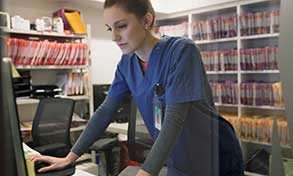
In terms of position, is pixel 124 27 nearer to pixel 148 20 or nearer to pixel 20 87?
pixel 148 20

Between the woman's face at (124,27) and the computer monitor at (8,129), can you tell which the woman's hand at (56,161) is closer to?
the woman's face at (124,27)

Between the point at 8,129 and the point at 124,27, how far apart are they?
58 centimetres

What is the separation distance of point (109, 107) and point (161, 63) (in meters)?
0.26

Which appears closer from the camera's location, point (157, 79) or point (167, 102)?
point (167, 102)

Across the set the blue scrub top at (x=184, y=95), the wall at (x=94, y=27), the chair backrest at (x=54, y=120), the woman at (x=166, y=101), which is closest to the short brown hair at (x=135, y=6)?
the woman at (x=166, y=101)

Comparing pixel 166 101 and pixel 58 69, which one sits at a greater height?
pixel 58 69

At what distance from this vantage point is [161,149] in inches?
29.1

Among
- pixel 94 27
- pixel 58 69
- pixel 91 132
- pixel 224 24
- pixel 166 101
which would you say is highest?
pixel 94 27

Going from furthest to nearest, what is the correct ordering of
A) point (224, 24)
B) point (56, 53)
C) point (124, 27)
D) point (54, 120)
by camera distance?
point (56, 53) → point (54, 120) → point (224, 24) → point (124, 27)

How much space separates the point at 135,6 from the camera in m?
0.88

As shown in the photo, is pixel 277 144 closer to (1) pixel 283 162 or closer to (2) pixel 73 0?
(1) pixel 283 162

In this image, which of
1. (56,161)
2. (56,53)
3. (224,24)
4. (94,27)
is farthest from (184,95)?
(94,27)

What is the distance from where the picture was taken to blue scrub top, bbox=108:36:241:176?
0.84 metres

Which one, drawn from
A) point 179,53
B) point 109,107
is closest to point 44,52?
point 109,107
